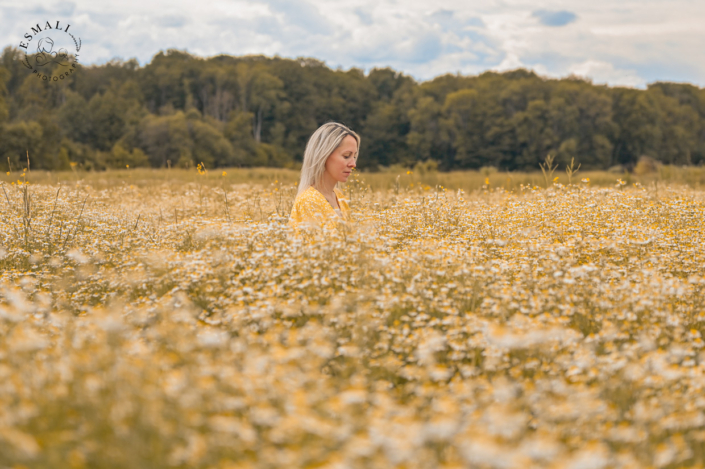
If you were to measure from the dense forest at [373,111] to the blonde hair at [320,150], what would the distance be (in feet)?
189

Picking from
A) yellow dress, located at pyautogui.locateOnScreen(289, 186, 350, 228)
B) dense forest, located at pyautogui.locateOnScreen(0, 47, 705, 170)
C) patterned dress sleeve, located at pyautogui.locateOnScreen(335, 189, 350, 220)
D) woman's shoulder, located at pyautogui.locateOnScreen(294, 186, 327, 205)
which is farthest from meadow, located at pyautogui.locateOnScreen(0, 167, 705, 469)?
dense forest, located at pyautogui.locateOnScreen(0, 47, 705, 170)

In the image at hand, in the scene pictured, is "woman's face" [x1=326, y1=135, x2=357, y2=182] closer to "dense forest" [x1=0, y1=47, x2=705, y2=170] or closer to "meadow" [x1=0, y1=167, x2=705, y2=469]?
"meadow" [x1=0, y1=167, x2=705, y2=469]

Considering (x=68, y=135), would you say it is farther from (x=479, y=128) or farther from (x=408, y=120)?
(x=479, y=128)

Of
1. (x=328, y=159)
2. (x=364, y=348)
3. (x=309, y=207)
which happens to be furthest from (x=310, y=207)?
(x=364, y=348)

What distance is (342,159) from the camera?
6828mm

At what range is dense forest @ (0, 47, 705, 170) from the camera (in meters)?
68.3

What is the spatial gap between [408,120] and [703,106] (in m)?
49.7

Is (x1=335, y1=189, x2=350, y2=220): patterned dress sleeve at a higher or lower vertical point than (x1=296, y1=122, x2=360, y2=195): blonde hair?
lower

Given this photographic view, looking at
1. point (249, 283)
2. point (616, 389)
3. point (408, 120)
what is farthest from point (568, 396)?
point (408, 120)

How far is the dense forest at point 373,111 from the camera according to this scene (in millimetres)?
68312

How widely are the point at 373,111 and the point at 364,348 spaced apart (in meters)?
86.7

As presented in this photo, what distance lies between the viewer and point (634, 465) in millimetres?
2305

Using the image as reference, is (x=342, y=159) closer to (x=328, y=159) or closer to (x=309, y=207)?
(x=328, y=159)

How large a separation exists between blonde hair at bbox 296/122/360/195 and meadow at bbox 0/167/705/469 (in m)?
1.03
